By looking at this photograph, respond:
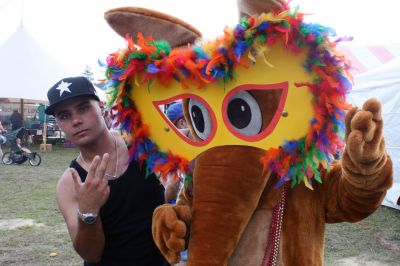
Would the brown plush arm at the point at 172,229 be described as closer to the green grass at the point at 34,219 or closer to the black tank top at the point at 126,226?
the black tank top at the point at 126,226

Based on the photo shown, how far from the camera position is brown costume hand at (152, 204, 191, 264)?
143 cm

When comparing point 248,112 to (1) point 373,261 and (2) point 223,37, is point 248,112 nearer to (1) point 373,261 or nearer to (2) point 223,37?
(2) point 223,37

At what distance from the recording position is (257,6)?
1.45 meters

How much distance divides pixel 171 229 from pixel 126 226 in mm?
651

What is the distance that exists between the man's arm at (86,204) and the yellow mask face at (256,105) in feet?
1.28

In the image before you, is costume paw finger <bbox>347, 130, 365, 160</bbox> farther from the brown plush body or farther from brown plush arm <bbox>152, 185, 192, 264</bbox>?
brown plush arm <bbox>152, 185, 192, 264</bbox>

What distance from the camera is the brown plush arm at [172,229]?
1433mm

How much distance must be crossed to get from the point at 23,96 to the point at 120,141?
10.9 m

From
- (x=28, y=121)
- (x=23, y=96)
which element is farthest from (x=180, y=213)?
(x=28, y=121)

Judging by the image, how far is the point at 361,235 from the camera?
4.65 metres

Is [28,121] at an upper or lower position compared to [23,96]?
lower

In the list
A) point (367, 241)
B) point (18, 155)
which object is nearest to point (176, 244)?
point (367, 241)

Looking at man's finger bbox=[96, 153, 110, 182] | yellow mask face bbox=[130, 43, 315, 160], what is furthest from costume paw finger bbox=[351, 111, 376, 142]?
man's finger bbox=[96, 153, 110, 182]

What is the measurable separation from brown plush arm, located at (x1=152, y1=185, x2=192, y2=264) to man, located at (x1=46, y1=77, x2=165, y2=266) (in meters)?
0.52
